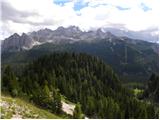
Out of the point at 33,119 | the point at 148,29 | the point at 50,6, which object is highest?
the point at 50,6

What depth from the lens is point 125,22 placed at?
37.9 feet

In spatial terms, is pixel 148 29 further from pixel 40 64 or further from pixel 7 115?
pixel 40 64

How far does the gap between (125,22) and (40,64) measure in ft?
177

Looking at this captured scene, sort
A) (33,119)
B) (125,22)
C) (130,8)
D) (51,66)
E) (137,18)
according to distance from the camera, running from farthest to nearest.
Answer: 1. (51,66)
2. (125,22)
3. (137,18)
4. (130,8)
5. (33,119)

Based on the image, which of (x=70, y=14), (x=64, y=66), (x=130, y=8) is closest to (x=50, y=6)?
(x=70, y=14)

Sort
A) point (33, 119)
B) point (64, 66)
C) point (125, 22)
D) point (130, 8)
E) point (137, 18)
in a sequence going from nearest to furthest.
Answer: point (33, 119)
point (130, 8)
point (137, 18)
point (125, 22)
point (64, 66)

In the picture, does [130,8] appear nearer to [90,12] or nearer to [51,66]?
A: [90,12]

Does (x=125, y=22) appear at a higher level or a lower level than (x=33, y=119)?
higher

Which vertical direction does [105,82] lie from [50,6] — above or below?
below

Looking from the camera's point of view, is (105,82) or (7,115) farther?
(105,82)

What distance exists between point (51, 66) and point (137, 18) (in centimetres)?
5139

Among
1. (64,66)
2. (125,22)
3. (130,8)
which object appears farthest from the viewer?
(64,66)

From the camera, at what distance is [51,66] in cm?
6169

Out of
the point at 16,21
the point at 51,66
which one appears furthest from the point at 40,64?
the point at 16,21
